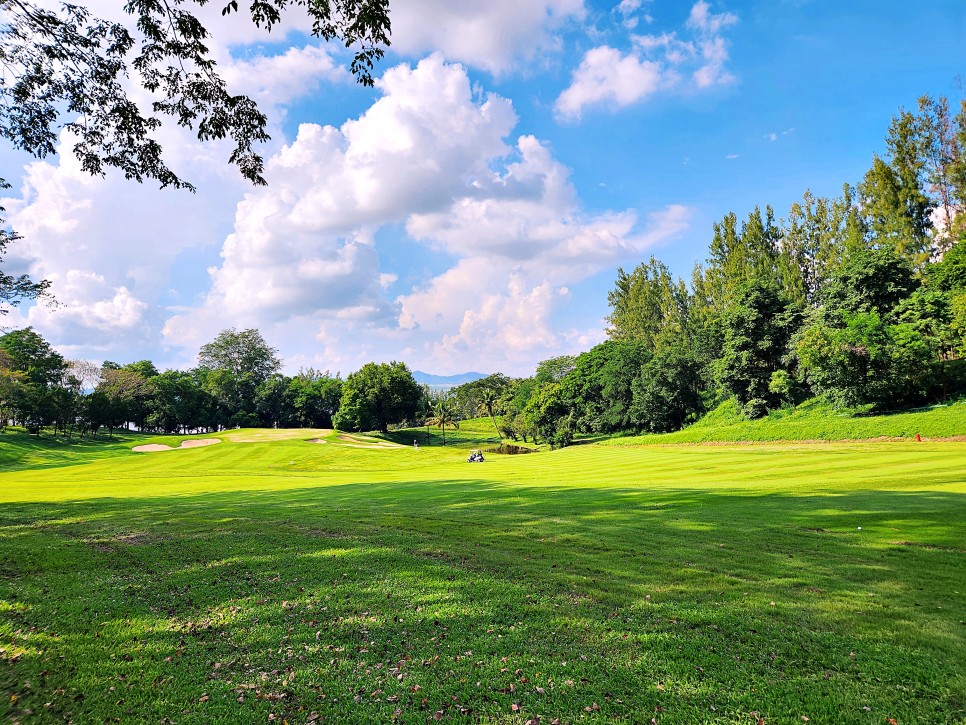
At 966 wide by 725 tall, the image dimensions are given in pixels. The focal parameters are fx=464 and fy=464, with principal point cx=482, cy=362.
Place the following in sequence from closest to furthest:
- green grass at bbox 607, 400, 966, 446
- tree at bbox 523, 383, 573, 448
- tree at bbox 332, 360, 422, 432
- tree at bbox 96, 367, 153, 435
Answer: green grass at bbox 607, 400, 966, 446 → tree at bbox 523, 383, 573, 448 → tree at bbox 96, 367, 153, 435 → tree at bbox 332, 360, 422, 432

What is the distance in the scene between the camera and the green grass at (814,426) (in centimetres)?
3616

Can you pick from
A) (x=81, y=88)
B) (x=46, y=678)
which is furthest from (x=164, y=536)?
(x=81, y=88)

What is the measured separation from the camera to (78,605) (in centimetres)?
682

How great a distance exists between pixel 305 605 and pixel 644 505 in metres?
11.9

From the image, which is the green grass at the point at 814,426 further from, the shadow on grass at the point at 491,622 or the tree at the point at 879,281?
the shadow on grass at the point at 491,622

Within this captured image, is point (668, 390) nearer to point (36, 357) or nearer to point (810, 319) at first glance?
point (810, 319)

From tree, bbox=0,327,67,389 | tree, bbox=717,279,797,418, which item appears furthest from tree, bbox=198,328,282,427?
tree, bbox=717,279,797,418

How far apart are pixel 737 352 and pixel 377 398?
66589 millimetres

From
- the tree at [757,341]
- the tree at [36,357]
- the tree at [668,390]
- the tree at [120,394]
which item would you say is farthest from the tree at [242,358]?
the tree at [757,341]

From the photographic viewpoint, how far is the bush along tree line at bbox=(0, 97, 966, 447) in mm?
43344

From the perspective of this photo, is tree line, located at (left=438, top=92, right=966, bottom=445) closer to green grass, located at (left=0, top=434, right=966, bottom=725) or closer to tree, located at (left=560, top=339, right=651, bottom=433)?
tree, located at (left=560, top=339, right=651, bottom=433)

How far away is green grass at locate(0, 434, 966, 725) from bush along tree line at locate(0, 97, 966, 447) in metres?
37.6

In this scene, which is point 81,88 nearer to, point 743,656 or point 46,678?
point 46,678

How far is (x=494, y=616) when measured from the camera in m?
6.38
